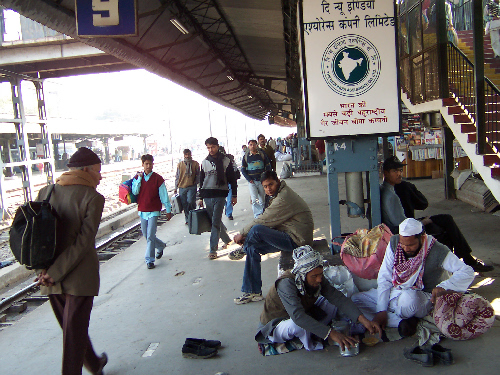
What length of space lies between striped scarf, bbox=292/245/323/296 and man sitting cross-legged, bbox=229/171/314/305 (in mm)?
1213

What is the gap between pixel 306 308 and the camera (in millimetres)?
3666

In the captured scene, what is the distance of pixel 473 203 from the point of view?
357 inches

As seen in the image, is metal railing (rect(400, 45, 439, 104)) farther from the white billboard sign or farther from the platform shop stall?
the white billboard sign

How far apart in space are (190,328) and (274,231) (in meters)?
1.34

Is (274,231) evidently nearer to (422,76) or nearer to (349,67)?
(349,67)

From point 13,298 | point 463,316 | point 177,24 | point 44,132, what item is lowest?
point 13,298

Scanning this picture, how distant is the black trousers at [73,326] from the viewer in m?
3.06

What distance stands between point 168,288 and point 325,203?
6.37 meters

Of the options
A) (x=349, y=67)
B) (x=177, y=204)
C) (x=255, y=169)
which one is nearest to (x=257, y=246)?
(x=349, y=67)

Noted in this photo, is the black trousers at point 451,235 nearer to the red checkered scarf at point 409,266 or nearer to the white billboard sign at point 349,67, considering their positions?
the white billboard sign at point 349,67

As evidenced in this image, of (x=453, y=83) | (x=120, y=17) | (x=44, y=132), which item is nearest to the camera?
(x=120, y=17)

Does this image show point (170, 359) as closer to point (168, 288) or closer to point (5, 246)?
point (168, 288)

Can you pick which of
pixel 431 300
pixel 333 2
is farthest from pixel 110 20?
pixel 431 300

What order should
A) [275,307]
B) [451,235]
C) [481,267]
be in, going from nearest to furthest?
[275,307]
[451,235]
[481,267]
